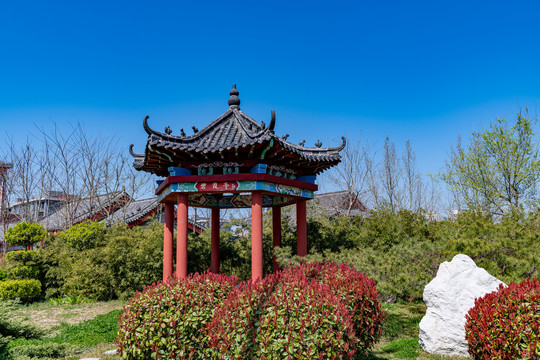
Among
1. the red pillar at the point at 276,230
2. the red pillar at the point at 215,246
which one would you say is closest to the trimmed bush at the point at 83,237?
the red pillar at the point at 215,246

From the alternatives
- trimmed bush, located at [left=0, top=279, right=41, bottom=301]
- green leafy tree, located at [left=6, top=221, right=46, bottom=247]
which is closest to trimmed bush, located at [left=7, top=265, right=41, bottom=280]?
trimmed bush, located at [left=0, top=279, right=41, bottom=301]

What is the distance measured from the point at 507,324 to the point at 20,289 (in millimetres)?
11729

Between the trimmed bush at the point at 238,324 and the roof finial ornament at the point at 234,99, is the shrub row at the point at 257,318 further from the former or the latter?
the roof finial ornament at the point at 234,99

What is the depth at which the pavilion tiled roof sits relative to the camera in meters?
7.21

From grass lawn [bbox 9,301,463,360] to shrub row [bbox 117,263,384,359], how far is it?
129 cm

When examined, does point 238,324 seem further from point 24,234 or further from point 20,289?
point 24,234

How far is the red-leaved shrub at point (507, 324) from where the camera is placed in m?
3.89

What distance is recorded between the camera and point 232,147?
721cm

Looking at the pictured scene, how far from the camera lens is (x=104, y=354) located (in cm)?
552

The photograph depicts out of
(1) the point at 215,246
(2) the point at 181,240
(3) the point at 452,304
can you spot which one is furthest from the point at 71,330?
(3) the point at 452,304

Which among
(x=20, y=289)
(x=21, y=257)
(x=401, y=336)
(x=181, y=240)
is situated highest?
(x=181, y=240)

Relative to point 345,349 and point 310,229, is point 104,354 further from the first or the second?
point 310,229

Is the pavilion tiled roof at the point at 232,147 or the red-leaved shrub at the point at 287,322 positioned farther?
the pavilion tiled roof at the point at 232,147

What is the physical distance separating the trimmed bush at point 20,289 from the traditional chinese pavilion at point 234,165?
16.9 feet
